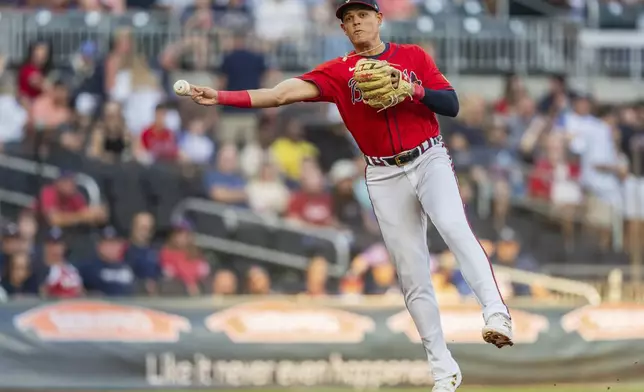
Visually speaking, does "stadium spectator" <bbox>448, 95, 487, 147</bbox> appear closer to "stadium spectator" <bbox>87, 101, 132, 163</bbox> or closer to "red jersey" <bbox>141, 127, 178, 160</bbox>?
"red jersey" <bbox>141, 127, 178, 160</bbox>

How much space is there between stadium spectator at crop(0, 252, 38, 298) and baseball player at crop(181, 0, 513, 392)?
622cm

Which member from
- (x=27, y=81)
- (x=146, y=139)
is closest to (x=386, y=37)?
(x=146, y=139)

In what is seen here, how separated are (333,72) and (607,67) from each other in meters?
12.0

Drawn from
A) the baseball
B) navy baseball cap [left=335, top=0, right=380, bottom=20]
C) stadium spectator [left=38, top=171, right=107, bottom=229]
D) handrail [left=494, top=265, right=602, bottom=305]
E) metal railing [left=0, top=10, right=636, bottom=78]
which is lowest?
handrail [left=494, top=265, right=602, bottom=305]

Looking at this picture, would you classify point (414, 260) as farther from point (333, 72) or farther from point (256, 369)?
point (256, 369)

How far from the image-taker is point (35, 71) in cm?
1650

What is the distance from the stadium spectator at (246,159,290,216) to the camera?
15188 mm

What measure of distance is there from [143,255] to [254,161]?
215 cm

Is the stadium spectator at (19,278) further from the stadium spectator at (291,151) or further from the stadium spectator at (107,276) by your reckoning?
the stadium spectator at (291,151)

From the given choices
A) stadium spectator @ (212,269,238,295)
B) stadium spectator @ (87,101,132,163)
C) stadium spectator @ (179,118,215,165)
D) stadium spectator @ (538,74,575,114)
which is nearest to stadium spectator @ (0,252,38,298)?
stadium spectator @ (212,269,238,295)

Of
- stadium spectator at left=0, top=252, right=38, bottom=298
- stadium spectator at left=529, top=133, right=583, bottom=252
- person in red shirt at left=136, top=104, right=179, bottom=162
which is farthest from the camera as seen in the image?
stadium spectator at left=529, top=133, right=583, bottom=252

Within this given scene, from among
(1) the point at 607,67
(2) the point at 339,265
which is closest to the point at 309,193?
(2) the point at 339,265

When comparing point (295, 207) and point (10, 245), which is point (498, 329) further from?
point (295, 207)

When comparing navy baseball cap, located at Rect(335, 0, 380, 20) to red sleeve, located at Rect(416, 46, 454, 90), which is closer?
navy baseball cap, located at Rect(335, 0, 380, 20)
